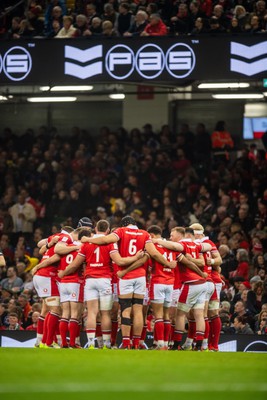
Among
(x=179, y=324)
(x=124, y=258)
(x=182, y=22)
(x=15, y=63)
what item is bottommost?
(x=179, y=324)

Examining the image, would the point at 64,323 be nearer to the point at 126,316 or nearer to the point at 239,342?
the point at 126,316

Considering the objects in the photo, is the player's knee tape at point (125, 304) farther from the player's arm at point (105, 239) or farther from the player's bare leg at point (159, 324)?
the player's arm at point (105, 239)

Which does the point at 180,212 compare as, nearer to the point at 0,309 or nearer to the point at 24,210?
the point at 24,210

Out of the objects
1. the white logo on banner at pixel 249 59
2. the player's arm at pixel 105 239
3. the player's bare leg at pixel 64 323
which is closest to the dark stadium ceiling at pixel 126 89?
the white logo on banner at pixel 249 59

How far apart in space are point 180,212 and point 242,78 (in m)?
4.71

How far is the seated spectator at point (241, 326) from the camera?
2023 cm

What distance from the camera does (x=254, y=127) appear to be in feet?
106

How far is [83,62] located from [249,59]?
365 centimetres

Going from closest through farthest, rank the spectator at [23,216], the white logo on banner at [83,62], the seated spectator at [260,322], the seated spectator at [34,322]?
the seated spectator at [260,322] < the seated spectator at [34,322] < the white logo on banner at [83,62] < the spectator at [23,216]

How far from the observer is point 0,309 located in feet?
70.5

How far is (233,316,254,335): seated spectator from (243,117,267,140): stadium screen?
12699 millimetres

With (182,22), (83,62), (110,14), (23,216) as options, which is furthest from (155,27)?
(23,216)

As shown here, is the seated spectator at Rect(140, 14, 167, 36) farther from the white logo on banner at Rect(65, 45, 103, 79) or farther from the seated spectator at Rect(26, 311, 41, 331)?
the seated spectator at Rect(26, 311, 41, 331)

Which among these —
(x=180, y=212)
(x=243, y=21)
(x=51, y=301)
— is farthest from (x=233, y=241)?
(x=51, y=301)
